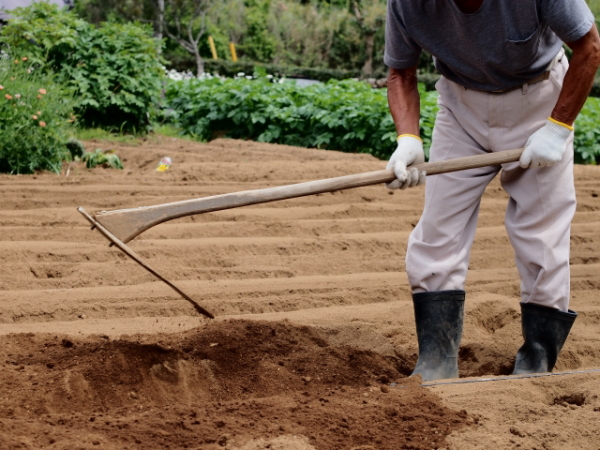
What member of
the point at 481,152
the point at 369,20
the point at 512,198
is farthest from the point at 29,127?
A: the point at 369,20

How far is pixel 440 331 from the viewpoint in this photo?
10.7 feet

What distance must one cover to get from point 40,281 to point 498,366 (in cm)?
242

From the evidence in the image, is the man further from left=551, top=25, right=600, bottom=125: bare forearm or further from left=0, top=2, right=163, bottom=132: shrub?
left=0, top=2, right=163, bottom=132: shrub

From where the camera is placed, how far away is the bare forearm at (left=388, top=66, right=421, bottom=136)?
134 inches

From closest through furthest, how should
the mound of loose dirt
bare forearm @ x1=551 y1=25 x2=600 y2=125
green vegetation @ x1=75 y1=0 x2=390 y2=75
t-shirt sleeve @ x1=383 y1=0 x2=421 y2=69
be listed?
1. the mound of loose dirt
2. bare forearm @ x1=551 y1=25 x2=600 y2=125
3. t-shirt sleeve @ x1=383 y1=0 x2=421 y2=69
4. green vegetation @ x1=75 y1=0 x2=390 y2=75

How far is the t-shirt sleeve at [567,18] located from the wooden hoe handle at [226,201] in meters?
0.48

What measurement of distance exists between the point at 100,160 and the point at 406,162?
475 centimetres

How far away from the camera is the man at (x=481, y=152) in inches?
121

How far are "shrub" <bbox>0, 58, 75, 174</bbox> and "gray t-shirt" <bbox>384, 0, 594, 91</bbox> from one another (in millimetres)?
4306

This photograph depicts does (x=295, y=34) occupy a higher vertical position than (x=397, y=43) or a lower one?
lower

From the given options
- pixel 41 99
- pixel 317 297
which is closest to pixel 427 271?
pixel 317 297

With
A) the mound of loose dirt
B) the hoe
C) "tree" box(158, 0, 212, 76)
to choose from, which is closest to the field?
the mound of loose dirt

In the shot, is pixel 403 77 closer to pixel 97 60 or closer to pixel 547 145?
pixel 547 145

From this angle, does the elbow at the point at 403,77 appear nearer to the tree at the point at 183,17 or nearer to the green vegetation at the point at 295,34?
the tree at the point at 183,17
